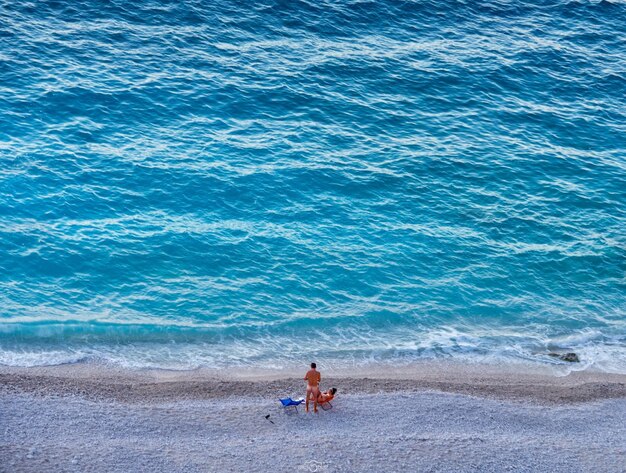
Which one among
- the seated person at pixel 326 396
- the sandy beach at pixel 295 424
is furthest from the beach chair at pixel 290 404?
the seated person at pixel 326 396

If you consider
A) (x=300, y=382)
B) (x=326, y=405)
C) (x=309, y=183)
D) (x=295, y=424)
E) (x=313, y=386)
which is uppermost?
(x=309, y=183)

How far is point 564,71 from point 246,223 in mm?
27921

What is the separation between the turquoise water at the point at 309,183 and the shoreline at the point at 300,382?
3.28ft

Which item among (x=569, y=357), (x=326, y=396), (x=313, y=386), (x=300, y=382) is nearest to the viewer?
(x=313, y=386)

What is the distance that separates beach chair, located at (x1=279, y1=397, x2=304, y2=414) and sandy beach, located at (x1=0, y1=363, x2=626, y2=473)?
313 mm

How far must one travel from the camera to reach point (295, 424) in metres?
28.1

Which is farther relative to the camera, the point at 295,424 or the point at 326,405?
the point at 326,405

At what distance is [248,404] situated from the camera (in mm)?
29109

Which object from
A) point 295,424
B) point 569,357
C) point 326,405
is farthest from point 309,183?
point 295,424

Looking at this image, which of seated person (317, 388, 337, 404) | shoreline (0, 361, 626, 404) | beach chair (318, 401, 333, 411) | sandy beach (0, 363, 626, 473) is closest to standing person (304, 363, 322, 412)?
seated person (317, 388, 337, 404)

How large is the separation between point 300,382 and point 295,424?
9.64 feet

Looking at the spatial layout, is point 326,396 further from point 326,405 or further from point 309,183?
point 309,183

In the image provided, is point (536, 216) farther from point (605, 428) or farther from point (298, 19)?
point (298, 19)

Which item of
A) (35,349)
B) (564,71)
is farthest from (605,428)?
(564,71)
